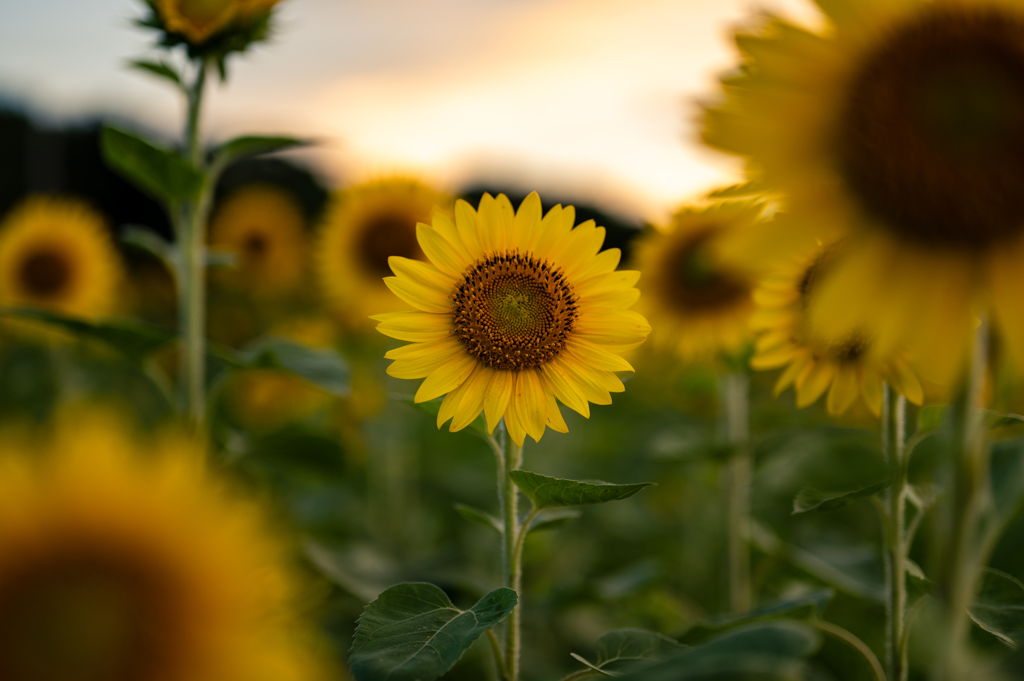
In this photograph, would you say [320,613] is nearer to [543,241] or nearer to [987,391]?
[543,241]

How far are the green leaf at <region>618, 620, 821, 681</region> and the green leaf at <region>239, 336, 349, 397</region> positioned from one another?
3.37 feet

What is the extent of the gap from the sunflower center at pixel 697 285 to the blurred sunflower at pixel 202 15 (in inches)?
60.4

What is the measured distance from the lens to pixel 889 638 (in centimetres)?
104

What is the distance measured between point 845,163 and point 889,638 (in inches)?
29.7

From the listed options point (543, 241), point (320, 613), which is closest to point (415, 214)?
point (320, 613)

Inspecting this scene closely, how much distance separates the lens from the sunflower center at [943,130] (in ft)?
2.35

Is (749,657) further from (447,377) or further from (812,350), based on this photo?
(812,350)

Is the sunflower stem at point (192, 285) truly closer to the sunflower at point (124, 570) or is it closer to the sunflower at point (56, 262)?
the sunflower at point (124, 570)

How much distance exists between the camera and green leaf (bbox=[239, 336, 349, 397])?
1556 mm

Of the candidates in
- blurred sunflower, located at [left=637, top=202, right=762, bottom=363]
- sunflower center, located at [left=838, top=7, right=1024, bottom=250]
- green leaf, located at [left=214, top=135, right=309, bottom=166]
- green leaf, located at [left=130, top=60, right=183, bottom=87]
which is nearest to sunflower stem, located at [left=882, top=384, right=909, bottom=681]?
sunflower center, located at [left=838, top=7, right=1024, bottom=250]

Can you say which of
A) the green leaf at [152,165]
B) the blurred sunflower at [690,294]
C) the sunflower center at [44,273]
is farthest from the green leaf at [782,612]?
the sunflower center at [44,273]

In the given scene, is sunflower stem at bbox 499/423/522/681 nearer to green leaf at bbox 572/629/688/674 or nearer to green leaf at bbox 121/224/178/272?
green leaf at bbox 572/629/688/674

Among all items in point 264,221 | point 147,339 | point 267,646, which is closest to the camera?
point 267,646

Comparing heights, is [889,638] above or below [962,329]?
below
